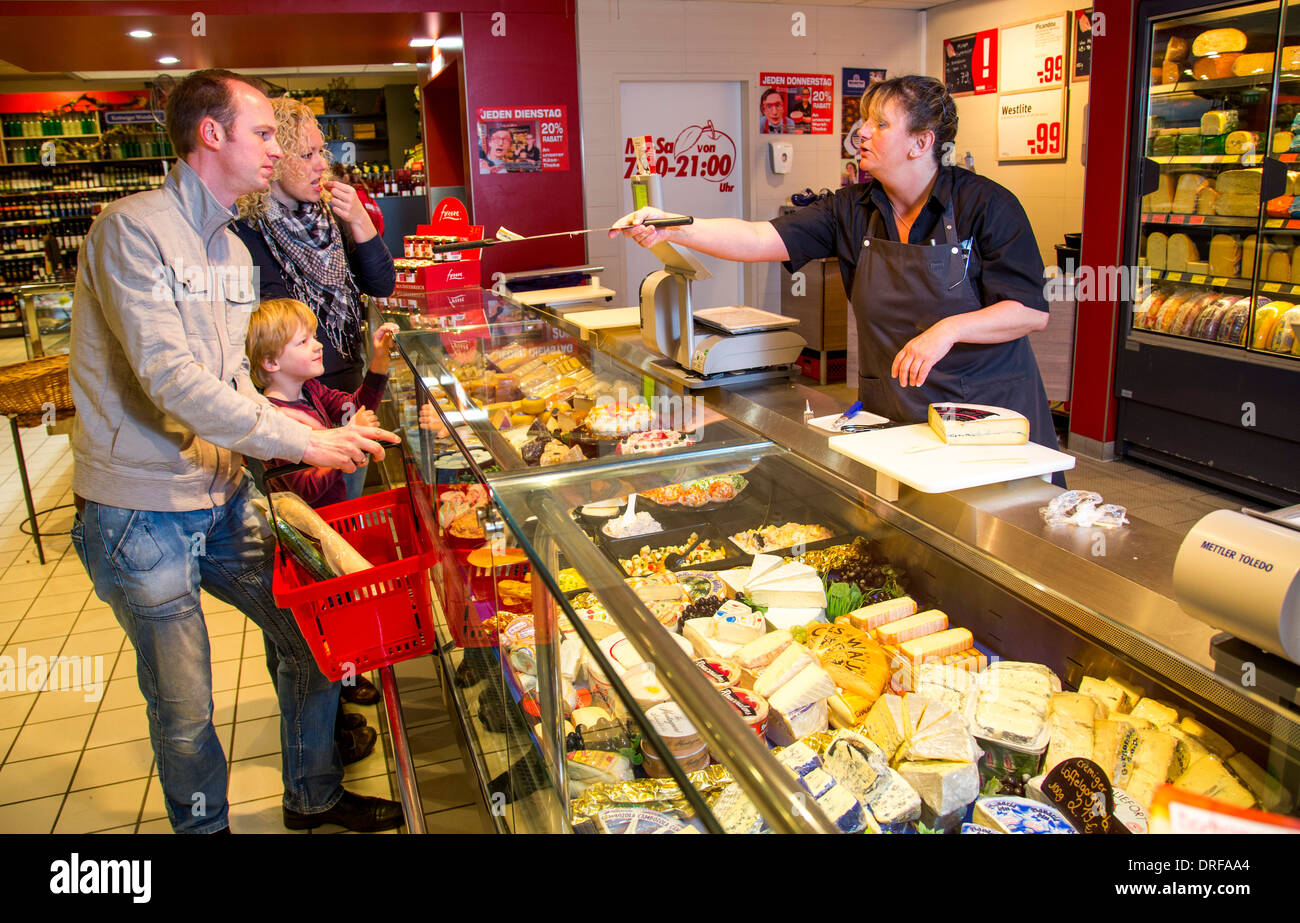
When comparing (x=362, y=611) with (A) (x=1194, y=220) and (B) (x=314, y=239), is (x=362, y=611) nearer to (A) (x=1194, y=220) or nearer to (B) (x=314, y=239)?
(B) (x=314, y=239)

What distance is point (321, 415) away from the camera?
2.94 meters

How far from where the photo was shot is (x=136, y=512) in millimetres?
2145

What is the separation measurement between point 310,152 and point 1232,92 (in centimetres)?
476

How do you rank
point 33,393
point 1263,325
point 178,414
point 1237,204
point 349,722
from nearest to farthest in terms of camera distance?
point 178,414 < point 349,722 < point 33,393 < point 1263,325 < point 1237,204

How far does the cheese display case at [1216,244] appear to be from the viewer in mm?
4754

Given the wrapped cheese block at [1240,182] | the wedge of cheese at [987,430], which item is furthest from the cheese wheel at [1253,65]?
the wedge of cheese at [987,430]

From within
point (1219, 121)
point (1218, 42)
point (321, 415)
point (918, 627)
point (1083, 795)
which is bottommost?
point (1083, 795)

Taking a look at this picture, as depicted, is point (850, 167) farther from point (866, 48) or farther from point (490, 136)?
point (490, 136)

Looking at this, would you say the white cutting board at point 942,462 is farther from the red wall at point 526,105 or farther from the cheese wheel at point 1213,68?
the red wall at point 526,105

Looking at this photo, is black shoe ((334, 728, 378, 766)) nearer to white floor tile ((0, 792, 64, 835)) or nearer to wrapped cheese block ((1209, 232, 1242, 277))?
white floor tile ((0, 792, 64, 835))

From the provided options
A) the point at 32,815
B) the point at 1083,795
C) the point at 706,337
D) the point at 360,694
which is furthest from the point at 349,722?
the point at 1083,795

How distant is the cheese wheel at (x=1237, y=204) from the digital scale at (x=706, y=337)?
10.4 ft

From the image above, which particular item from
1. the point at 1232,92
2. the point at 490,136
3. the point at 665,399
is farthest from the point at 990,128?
the point at 665,399

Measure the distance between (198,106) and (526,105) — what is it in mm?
5754
